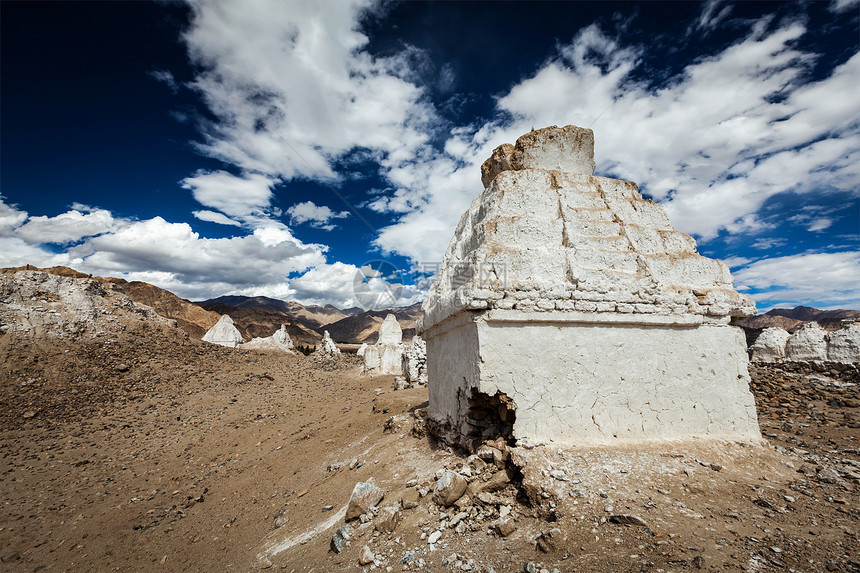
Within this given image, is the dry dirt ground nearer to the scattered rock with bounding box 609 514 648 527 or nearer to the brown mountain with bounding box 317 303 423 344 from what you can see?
the scattered rock with bounding box 609 514 648 527

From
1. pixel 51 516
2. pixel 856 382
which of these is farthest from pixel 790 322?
pixel 51 516

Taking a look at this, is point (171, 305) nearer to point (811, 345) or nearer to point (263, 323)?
point (263, 323)

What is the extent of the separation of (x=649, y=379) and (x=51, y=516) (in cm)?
916

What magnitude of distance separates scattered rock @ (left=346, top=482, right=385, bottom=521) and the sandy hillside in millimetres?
145

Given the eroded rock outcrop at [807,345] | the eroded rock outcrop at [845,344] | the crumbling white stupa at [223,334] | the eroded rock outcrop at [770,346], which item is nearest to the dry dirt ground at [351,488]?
the eroded rock outcrop at [845,344]

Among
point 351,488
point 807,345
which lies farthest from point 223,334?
point 807,345

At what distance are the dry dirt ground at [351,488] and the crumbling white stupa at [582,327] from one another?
387 millimetres

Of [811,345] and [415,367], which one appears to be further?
[415,367]

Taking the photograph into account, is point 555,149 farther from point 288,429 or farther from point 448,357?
point 288,429

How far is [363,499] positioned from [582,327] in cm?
305

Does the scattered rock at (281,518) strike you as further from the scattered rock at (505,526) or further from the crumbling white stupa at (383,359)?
the crumbling white stupa at (383,359)

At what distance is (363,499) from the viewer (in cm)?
375

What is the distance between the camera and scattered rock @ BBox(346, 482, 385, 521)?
12.1ft

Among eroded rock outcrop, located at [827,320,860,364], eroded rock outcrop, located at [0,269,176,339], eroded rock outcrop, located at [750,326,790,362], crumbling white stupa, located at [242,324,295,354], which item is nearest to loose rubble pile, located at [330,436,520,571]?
eroded rock outcrop, located at [827,320,860,364]
